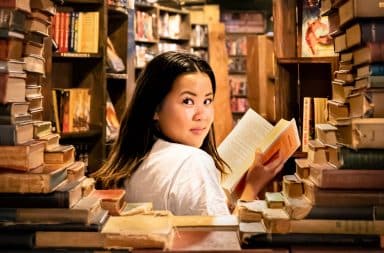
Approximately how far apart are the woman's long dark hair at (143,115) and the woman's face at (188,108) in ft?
0.10

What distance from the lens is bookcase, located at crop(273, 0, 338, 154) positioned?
9.80ft

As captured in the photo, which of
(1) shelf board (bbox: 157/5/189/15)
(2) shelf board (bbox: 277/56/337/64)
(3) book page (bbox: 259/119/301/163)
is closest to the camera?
(3) book page (bbox: 259/119/301/163)

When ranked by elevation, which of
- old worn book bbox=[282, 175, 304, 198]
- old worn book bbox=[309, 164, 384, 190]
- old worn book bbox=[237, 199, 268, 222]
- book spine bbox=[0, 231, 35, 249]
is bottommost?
book spine bbox=[0, 231, 35, 249]

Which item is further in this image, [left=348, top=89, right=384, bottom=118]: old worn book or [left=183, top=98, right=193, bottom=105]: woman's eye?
[left=183, top=98, right=193, bottom=105]: woman's eye

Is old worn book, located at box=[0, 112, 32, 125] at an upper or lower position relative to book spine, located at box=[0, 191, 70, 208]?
upper

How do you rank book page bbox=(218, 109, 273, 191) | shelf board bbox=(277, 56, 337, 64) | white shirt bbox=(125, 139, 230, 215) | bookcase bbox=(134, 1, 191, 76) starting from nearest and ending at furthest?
1. white shirt bbox=(125, 139, 230, 215)
2. book page bbox=(218, 109, 273, 191)
3. shelf board bbox=(277, 56, 337, 64)
4. bookcase bbox=(134, 1, 191, 76)

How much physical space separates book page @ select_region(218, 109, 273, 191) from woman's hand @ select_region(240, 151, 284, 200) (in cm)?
8

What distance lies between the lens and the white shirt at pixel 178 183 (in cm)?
160

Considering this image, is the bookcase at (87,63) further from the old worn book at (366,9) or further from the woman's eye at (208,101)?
the old worn book at (366,9)

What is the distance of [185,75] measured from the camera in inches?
74.1

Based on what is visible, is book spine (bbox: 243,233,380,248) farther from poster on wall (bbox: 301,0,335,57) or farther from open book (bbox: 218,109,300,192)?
poster on wall (bbox: 301,0,335,57)

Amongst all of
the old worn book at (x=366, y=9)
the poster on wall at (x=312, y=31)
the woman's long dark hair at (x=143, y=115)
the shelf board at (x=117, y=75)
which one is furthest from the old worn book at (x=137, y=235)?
the shelf board at (x=117, y=75)

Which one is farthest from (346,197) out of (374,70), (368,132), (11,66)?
(11,66)

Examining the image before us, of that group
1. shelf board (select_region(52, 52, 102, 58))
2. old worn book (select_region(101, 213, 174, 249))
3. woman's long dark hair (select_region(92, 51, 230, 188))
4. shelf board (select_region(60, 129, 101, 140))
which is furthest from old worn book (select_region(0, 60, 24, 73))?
shelf board (select_region(52, 52, 102, 58))
